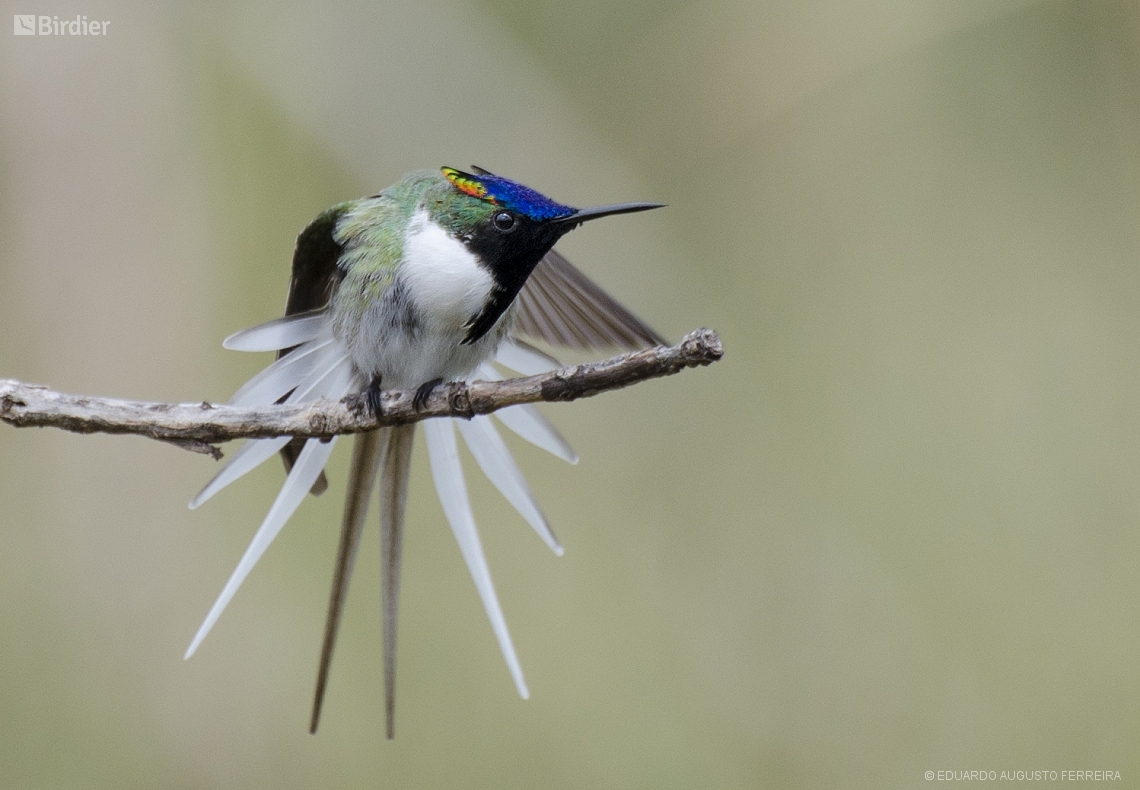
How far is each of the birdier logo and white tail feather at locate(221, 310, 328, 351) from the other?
5.34ft

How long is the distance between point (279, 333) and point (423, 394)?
1.09 feet

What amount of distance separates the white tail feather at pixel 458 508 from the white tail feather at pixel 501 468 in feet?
0.15

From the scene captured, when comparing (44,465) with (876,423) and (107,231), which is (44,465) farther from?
(876,423)

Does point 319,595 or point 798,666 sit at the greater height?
point 319,595

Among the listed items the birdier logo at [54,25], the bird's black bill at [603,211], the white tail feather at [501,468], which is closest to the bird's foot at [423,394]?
the white tail feather at [501,468]

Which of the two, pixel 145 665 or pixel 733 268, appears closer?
pixel 145 665

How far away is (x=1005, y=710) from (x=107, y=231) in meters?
2.99

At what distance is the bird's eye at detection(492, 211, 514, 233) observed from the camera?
1.62m

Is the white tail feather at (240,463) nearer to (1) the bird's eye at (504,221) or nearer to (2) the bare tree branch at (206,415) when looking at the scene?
(2) the bare tree branch at (206,415)

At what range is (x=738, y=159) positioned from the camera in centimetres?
357

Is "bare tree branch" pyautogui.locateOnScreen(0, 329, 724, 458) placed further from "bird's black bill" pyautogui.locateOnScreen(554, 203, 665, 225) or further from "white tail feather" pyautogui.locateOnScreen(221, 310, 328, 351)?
"bird's black bill" pyautogui.locateOnScreen(554, 203, 665, 225)

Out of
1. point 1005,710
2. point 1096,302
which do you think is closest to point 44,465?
point 1005,710

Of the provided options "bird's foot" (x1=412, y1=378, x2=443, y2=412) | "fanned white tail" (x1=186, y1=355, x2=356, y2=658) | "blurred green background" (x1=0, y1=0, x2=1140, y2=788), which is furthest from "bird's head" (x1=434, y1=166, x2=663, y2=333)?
"blurred green background" (x1=0, y1=0, x2=1140, y2=788)

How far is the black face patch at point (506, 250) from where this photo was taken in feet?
5.29
